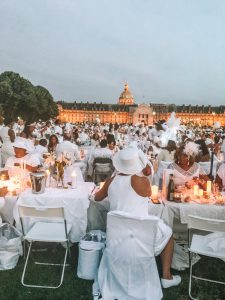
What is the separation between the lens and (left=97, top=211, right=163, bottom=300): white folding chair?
12.5 ft

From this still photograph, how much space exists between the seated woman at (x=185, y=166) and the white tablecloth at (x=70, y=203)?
4.64 feet

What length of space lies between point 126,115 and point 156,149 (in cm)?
11663

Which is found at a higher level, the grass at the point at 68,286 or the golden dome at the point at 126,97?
the golden dome at the point at 126,97

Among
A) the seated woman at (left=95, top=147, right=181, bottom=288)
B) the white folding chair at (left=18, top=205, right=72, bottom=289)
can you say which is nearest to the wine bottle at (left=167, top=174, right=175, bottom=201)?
the seated woman at (left=95, top=147, right=181, bottom=288)

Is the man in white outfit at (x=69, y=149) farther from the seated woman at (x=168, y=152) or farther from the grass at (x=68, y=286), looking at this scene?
the grass at (x=68, y=286)

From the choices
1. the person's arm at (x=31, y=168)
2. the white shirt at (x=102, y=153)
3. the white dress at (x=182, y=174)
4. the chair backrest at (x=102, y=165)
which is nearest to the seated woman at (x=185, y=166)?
the white dress at (x=182, y=174)

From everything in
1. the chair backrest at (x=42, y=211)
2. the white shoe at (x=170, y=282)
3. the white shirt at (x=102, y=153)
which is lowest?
the white shoe at (x=170, y=282)

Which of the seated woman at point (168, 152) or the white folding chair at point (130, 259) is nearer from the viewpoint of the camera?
the white folding chair at point (130, 259)

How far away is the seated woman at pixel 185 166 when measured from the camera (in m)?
5.41

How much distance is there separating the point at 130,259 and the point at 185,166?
206 cm

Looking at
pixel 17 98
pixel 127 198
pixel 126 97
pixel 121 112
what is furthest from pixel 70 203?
pixel 126 97

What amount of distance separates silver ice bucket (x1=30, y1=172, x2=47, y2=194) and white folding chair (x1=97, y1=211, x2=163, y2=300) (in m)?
1.50

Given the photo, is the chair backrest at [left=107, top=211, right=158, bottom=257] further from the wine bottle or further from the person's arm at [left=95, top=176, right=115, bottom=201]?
the wine bottle

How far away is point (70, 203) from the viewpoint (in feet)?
16.4
